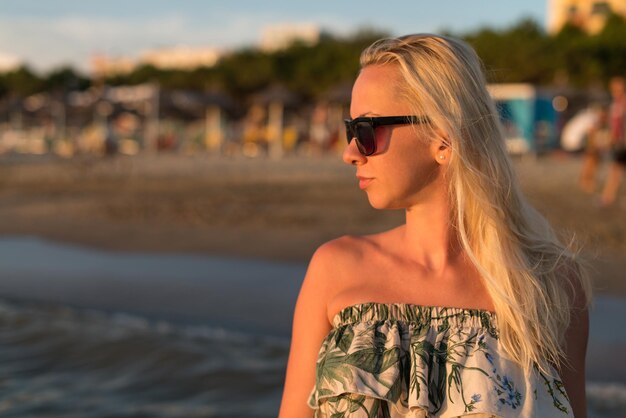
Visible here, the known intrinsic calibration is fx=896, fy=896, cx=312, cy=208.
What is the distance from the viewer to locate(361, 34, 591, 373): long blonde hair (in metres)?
1.85

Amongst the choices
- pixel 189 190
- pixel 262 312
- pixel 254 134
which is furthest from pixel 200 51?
pixel 262 312

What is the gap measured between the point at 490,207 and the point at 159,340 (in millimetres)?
4096

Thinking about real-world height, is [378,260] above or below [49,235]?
above

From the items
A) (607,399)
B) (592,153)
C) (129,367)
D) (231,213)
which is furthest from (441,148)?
(592,153)

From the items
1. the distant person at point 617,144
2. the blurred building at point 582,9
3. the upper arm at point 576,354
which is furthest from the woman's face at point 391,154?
the blurred building at point 582,9

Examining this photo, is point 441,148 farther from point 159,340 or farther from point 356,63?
point 356,63

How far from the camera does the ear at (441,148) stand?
6.23 ft

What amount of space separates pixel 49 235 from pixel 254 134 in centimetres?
2788

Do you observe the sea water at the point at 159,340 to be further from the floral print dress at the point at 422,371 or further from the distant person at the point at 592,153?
the distant person at the point at 592,153

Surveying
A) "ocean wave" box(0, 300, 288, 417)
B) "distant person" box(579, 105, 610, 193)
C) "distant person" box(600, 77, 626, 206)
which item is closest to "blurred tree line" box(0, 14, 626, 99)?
"distant person" box(579, 105, 610, 193)

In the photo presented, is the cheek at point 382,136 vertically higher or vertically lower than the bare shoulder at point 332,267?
higher

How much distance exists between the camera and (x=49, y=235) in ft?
34.2

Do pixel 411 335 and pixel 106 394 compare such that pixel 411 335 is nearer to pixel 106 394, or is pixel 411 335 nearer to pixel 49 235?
pixel 106 394

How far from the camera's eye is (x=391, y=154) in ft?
6.35
